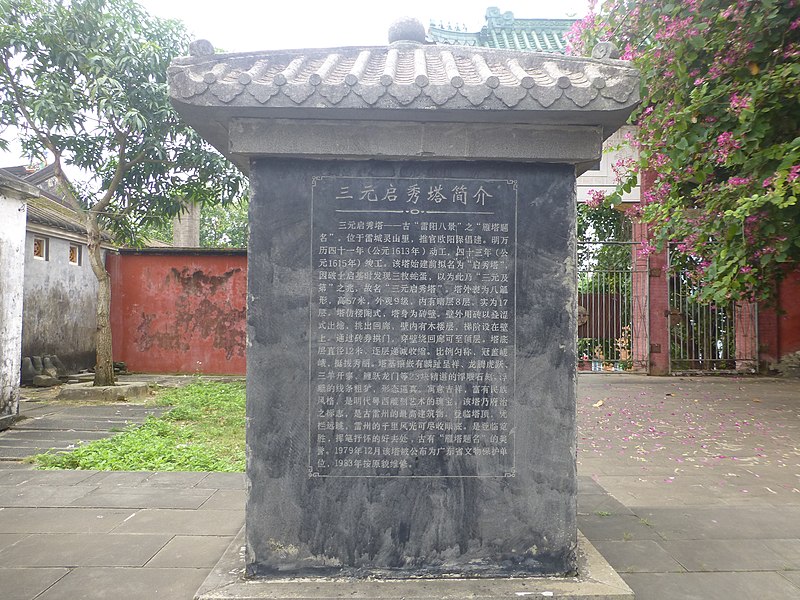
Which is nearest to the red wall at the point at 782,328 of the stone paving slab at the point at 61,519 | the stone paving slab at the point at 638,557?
the stone paving slab at the point at 638,557

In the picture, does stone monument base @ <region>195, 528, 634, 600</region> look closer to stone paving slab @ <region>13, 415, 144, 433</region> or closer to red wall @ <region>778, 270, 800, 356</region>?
stone paving slab @ <region>13, 415, 144, 433</region>

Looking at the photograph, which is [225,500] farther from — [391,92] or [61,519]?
[391,92]

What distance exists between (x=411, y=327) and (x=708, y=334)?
11.1 meters

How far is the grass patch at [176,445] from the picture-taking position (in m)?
5.29

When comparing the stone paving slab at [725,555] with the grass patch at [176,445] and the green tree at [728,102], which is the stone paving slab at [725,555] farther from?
the grass patch at [176,445]

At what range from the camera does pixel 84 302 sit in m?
13.6

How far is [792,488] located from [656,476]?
0.94 m

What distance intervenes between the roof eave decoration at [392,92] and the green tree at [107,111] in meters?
7.51

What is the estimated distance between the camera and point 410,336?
107 inches

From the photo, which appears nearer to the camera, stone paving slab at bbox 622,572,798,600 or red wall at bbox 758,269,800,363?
stone paving slab at bbox 622,572,798,600

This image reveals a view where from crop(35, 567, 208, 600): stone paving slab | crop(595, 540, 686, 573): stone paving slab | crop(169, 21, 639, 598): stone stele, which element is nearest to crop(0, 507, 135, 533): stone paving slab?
crop(35, 567, 208, 600): stone paving slab

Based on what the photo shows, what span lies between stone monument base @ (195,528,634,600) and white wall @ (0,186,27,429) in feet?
17.6

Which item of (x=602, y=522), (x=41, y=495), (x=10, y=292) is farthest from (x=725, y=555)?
(x=10, y=292)

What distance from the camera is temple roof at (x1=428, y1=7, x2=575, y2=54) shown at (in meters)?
14.0
